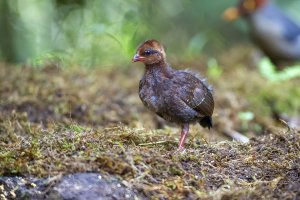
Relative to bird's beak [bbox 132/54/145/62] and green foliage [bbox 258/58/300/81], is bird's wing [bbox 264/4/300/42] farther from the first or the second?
bird's beak [bbox 132/54/145/62]

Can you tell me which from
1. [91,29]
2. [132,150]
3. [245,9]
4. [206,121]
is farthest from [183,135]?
[245,9]

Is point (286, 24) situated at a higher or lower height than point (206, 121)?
higher

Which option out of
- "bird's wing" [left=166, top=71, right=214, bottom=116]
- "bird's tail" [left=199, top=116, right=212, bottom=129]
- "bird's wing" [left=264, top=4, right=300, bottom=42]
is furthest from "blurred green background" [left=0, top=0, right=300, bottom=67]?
"bird's wing" [left=166, top=71, right=214, bottom=116]

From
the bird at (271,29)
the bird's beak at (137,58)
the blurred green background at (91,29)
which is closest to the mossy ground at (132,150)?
the bird's beak at (137,58)

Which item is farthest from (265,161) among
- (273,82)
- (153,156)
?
(273,82)

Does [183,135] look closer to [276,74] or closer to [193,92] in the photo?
[193,92]

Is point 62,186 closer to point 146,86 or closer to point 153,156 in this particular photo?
point 153,156

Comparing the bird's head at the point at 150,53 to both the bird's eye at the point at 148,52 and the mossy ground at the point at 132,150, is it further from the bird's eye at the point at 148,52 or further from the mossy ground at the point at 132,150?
the mossy ground at the point at 132,150
